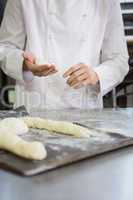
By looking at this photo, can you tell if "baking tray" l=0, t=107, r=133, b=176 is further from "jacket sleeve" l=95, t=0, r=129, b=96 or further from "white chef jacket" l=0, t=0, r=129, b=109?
"jacket sleeve" l=95, t=0, r=129, b=96

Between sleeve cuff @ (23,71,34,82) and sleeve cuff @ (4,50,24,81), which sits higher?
sleeve cuff @ (4,50,24,81)

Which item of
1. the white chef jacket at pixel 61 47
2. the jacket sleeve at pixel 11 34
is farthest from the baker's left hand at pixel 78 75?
the jacket sleeve at pixel 11 34

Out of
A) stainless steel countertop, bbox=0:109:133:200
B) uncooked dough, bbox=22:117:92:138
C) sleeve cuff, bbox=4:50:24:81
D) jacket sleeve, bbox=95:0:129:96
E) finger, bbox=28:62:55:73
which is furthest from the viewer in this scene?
jacket sleeve, bbox=95:0:129:96

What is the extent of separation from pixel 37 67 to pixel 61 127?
0.26m

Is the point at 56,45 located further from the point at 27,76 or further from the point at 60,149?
the point at 60,149

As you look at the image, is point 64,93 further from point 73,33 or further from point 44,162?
point 44,162

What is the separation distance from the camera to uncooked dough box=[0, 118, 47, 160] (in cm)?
47

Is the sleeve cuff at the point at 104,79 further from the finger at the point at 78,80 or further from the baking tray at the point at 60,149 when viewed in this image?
the baking tray at the point at 60,149

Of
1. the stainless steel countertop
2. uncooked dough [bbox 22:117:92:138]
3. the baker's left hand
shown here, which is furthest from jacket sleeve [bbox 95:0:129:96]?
the stainless steel countertop

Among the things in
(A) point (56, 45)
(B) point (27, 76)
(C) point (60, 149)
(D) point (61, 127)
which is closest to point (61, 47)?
(A) point (56, 45)

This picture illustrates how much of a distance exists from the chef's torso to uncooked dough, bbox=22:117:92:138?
348 mm

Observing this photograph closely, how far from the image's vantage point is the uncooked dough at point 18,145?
47cm

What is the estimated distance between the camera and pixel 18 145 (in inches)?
19.6

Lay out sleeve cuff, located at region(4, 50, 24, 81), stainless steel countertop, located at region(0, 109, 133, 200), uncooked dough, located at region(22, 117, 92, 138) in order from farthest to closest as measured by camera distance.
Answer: sleeve cuff, located at region(4, 50, 24, 81)
uncooked dough, located at region(22, 117, 92, 138)
stainless steel countertop, located at region(0, 109, 133, 200)
